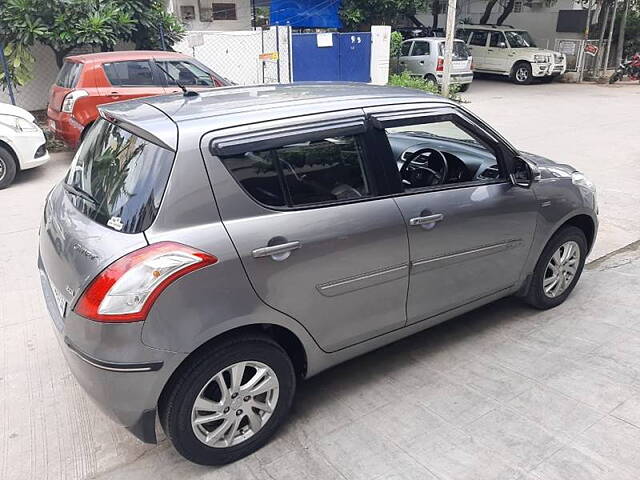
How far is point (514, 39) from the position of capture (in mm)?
19562

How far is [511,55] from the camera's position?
64.3 feet

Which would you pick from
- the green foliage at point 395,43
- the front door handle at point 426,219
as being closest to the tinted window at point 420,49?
the green foliage at point 395,43

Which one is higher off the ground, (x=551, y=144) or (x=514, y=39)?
(x=514, y=39)

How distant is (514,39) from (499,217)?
61.0ft

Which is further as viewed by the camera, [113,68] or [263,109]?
[113,68]

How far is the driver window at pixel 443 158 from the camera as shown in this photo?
11.4 ft

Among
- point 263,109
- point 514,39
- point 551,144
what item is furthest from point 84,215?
point 514,39

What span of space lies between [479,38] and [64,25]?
1561 centimetres

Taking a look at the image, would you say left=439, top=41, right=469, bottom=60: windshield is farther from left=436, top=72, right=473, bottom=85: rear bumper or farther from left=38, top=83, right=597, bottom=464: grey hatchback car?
left=38, top=83, right=597, bottom=464: grey hatchback car

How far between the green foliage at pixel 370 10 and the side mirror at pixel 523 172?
48.0 ft

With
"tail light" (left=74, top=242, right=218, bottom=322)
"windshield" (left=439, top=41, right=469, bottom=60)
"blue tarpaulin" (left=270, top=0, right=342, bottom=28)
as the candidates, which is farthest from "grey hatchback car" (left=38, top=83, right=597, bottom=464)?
"windshield" (left=439, top=41, right=469, bottom=60)

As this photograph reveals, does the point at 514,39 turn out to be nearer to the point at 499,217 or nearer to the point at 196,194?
the point at 499,217

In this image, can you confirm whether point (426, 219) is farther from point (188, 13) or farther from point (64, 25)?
point (188, 13)

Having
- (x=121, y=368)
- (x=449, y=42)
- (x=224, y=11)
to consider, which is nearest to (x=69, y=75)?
(x=121, y=368)
